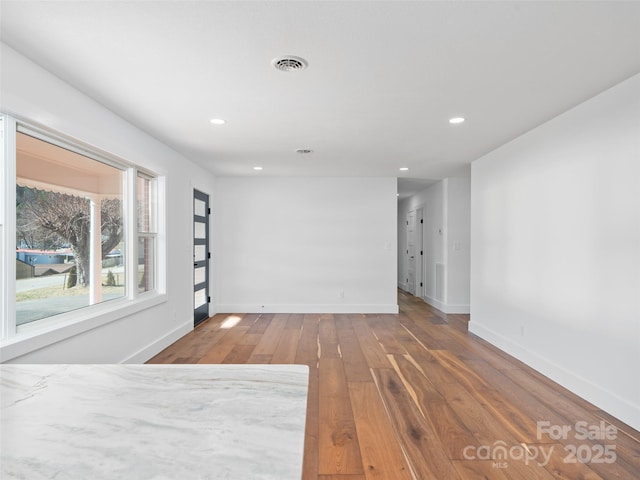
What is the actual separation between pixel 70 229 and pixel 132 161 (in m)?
0.96

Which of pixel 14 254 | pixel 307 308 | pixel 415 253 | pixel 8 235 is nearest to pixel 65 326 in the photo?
pixel 14 254

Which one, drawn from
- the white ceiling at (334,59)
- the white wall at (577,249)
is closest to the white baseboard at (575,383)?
the white wall at (577,249)

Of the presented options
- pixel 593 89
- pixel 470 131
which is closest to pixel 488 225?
pixel 470 131

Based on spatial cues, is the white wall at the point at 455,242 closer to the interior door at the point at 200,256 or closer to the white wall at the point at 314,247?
the white wall at the point at 314,247

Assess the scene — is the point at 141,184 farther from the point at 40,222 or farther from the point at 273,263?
the point at 273,263

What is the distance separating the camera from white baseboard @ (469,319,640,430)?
2.38 metres

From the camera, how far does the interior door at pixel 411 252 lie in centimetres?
820

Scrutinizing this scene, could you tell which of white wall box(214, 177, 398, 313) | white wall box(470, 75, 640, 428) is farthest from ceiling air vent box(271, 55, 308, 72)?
white wall box(214, 177, 398, 313)

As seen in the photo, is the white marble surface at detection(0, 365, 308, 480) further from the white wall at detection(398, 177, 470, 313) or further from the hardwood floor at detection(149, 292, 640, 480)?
the white wall at detection(398, 177, 470, 313)

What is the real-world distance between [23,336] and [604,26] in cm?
385

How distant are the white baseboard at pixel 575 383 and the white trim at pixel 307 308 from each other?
6.91 feet

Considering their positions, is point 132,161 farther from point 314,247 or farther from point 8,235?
point 314,247

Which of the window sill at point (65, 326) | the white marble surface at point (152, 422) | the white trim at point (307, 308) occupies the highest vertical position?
the white marble surface at point (152, 422)

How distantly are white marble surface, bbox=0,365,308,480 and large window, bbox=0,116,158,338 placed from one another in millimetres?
1662
